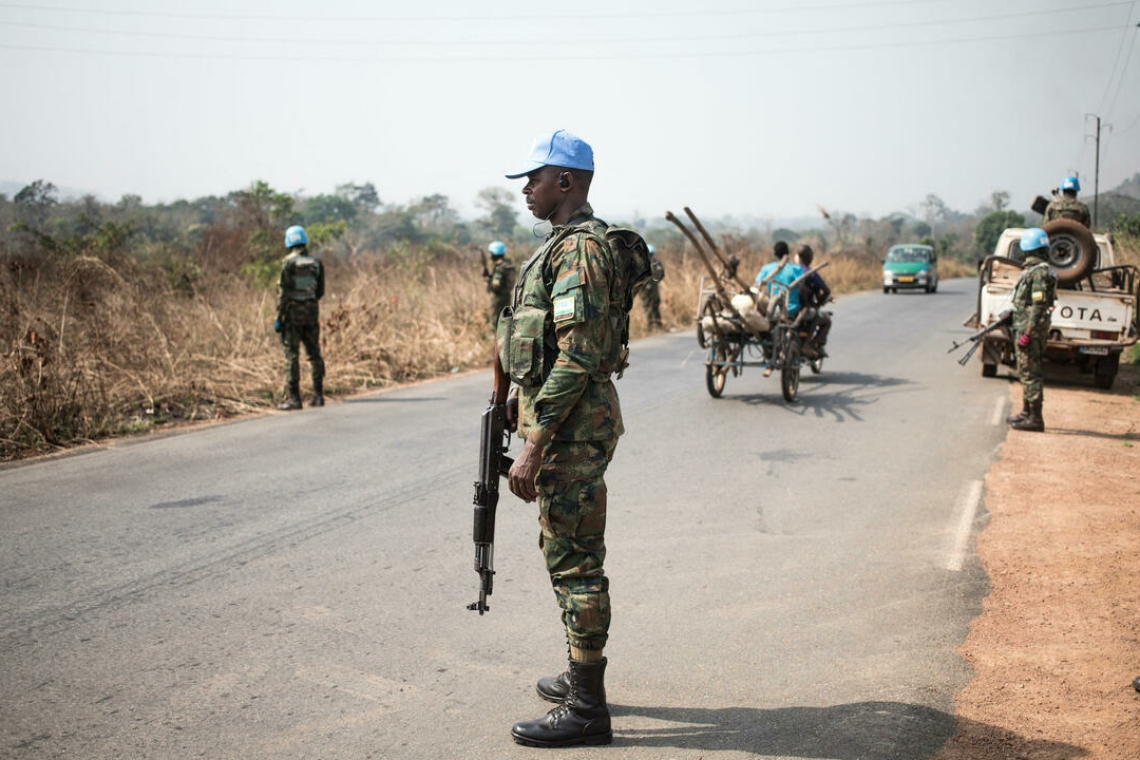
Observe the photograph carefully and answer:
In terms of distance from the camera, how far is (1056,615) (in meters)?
4.66

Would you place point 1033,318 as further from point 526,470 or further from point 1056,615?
point 526,470

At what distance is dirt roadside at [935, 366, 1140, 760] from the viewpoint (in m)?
3.49

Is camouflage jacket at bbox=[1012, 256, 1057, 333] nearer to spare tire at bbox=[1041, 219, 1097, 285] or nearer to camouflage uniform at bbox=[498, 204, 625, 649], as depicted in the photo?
spare tire at bbox=[1041, 219, 1097, 285]

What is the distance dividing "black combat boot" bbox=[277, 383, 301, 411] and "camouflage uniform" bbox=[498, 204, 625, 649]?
809 centimetres

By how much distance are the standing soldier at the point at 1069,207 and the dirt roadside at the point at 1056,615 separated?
5.54m

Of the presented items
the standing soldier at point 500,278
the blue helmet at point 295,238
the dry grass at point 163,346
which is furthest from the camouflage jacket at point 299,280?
the standing soldier at point 500,278

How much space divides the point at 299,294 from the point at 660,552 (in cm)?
694

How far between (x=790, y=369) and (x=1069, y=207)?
5251 mm

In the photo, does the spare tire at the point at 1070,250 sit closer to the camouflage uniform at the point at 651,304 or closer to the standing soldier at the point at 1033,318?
the standing soldier at the point at 1033,318

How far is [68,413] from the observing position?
9.22 m

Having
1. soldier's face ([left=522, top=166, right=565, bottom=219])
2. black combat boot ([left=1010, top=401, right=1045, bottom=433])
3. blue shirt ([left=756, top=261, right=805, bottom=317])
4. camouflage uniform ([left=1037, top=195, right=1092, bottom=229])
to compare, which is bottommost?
black combat boot ([left=1010, top=401, right=1045, bottom=433])

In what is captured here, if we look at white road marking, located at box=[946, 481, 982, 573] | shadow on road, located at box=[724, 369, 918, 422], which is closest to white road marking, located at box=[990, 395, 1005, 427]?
shadow on road, located at box=[724, 369, 918, 422]

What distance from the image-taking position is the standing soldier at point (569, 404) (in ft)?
10.7

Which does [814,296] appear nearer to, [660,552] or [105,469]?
[660,552]
